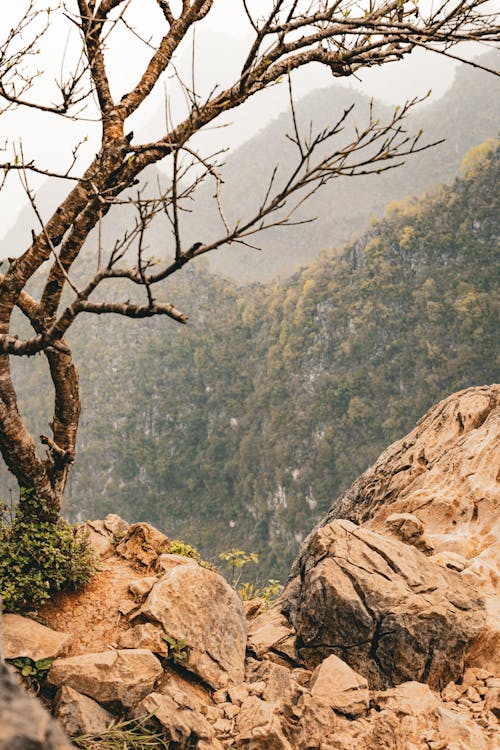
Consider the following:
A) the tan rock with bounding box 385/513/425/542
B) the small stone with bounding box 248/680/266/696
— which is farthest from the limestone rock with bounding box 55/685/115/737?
the tan rock with bounding box 385/513/425/542

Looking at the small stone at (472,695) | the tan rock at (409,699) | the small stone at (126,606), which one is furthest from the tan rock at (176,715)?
the small stone at (472,695)

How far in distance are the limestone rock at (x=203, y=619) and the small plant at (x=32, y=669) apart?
0.93 metres

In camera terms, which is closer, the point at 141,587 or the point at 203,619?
the point at 203,619

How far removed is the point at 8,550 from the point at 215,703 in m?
2.15

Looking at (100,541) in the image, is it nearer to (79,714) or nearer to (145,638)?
(145,638)

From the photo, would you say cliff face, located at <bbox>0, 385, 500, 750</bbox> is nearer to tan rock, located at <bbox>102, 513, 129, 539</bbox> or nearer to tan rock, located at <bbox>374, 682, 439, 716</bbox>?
tan rock, located at <bbox>374, 682, 439, 716</bbox>

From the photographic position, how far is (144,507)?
70.1 metres

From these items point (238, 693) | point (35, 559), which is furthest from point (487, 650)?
point (35, 559)

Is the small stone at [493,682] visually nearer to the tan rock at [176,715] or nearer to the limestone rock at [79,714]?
the tan rock at [176,715]

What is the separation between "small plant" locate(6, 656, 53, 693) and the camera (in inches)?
153

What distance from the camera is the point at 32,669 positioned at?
3953mm

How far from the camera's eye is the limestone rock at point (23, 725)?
81 cm

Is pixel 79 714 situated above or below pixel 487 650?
above

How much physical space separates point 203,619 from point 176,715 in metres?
1.12
